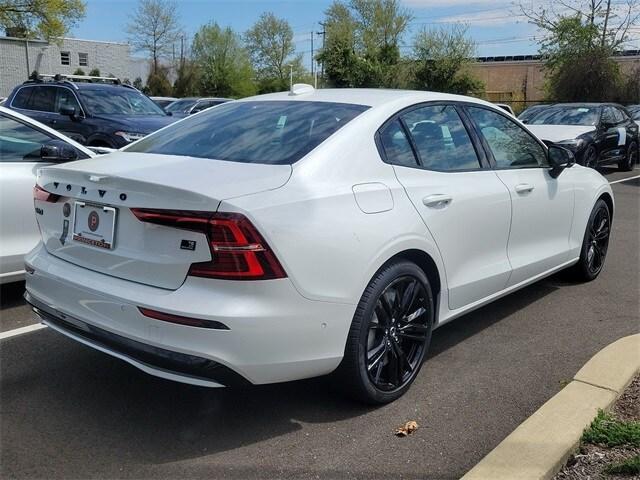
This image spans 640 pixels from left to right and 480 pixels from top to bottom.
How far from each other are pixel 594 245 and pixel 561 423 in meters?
3.07

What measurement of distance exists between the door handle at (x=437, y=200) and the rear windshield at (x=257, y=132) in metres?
0.61

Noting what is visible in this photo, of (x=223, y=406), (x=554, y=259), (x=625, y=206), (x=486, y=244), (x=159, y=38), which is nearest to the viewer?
(x=223, y=406)

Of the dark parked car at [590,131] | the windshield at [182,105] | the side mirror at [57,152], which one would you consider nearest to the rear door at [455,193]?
the side mirror at [57,152]

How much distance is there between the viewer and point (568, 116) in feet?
46.7

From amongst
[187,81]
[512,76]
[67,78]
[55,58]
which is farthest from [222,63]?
[67,78]

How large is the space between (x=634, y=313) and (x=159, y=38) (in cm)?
6855

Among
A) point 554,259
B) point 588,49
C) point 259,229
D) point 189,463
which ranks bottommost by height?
point 189,463

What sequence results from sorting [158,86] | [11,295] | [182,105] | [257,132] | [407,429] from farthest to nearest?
1. [158,86]
2. [182,105]
3. [11,295]
4. [257,132]
5. [407,429]

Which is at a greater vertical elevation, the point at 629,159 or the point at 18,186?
the point at 629,159

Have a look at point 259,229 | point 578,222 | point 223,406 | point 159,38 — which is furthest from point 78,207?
point 159,38

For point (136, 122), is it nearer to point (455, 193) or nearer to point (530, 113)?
point (455, 193)

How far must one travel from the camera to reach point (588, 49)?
2789 centimetres

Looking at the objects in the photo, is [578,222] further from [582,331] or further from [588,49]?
[588,49]

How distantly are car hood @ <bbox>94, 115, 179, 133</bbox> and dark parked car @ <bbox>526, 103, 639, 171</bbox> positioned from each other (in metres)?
7.40
